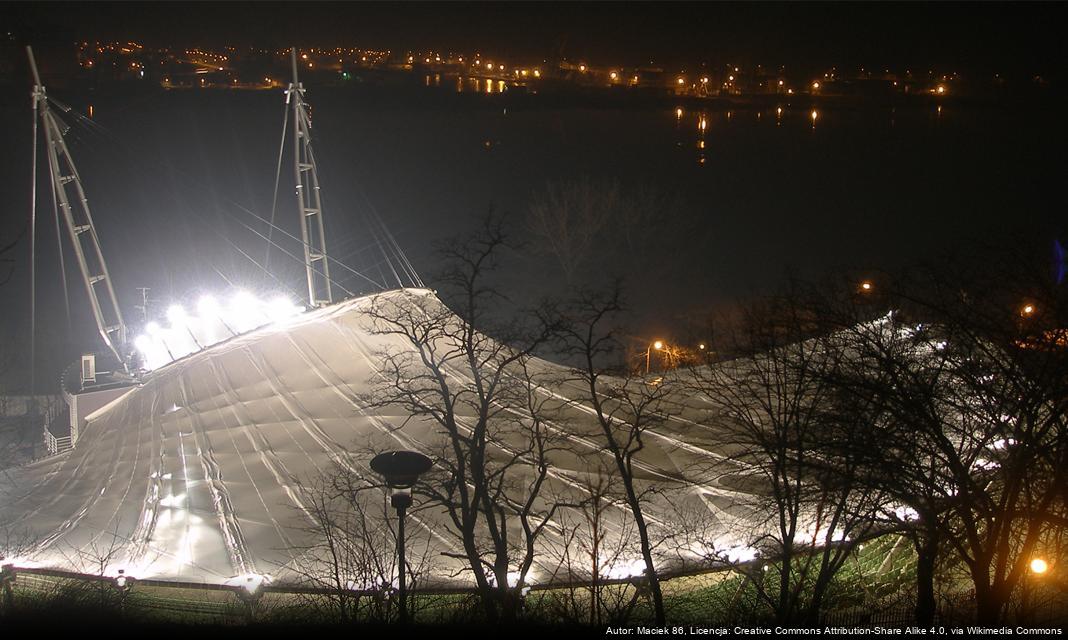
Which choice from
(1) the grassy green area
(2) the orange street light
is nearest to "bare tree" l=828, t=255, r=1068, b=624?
(2) the orange street light

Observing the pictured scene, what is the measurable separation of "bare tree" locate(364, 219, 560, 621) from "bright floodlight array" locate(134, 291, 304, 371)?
5779 millimetres

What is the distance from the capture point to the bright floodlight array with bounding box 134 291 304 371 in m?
19.1

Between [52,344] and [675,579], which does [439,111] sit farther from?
[675,579]

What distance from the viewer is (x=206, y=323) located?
2006 cm

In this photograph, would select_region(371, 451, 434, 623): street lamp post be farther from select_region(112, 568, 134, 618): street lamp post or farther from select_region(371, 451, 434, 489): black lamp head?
select_region(112, 568, 134, 618): street lamp post

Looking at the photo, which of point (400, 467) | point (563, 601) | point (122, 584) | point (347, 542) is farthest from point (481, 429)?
point (122, 584)

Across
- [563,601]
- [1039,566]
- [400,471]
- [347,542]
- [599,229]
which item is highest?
[599,229]

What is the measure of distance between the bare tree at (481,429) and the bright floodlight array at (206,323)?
578 centimetres

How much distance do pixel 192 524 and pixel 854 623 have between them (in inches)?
336

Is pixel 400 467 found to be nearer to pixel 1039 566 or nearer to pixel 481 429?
pixel 481 429

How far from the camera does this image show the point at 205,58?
7194 centimetres

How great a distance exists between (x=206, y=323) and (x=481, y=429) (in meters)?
12.5

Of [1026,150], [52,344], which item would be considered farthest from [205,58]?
[1026,150]

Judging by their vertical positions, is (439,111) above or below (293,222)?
above
